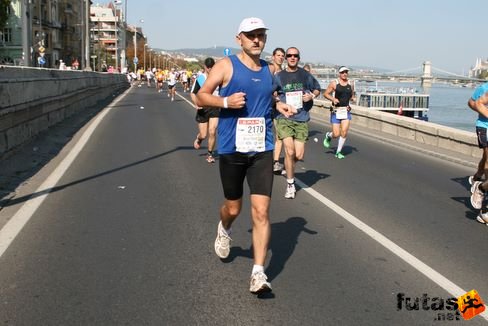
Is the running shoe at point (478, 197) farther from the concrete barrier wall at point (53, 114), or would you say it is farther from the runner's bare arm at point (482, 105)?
the concrete barrier wall at point (53, 114)

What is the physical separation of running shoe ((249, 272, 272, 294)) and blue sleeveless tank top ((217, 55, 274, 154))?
0.95 m

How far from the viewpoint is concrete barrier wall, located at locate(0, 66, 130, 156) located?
392 inches

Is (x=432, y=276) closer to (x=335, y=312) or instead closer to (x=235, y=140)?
(x=335, y=312)

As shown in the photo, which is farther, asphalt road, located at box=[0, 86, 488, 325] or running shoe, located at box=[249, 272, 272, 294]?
running shoe, located at box=[249, 272, 272, 294]

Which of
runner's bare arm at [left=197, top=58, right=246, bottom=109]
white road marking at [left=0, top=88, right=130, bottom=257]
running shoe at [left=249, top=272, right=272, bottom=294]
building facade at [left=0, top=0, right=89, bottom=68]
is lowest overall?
white road marking at [left=0, top=88, right=130, bottom=257]

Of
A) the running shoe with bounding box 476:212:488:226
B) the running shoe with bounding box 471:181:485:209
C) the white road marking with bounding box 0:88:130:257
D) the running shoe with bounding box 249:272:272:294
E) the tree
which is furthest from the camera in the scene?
the tree

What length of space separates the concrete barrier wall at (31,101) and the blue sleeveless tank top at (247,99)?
6.11 metres

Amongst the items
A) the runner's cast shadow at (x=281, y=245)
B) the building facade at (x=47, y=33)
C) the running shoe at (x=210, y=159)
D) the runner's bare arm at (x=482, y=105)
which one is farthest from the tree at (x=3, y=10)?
the runner's cast shadow at (x=281, y=245)

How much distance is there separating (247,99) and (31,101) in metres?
8.92

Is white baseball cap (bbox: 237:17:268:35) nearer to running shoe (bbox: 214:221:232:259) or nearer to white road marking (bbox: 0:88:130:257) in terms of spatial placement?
running shoe (bbox: 214:221:232:259)

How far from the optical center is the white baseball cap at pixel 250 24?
439 centimetres

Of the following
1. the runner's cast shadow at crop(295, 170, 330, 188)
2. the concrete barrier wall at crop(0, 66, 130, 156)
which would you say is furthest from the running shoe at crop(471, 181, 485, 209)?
the concrete barrier wall at crop(0, 66, 130, 156)

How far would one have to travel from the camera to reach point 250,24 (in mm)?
4410

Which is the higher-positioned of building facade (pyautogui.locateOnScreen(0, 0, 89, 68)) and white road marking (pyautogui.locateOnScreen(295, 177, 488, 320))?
building facade (pyautogui.locateOnScreen(0, 0, 89, 68))
